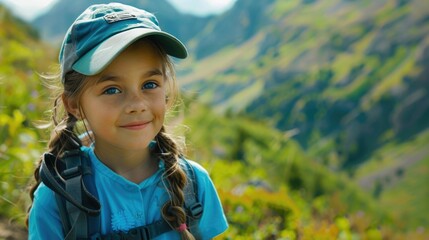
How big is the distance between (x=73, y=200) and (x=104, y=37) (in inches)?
20.9

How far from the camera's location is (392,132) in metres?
129

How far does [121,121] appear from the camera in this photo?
6.04 ft

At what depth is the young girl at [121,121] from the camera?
180cm

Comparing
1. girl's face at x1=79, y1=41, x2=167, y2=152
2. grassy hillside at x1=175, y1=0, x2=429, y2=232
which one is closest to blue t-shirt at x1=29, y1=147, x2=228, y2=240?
girl's face at x1=79, y1=41, x2=167, y2=152

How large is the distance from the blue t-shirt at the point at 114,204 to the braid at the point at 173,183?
36 mm

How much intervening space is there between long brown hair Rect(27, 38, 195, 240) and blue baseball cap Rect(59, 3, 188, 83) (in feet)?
0.16

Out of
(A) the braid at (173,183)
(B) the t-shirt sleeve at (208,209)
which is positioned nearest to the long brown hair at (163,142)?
(A) the braid at (173,183)

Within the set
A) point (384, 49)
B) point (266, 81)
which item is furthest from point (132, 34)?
point (266, 81)

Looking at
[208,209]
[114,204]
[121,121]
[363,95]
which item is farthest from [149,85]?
[363,95]

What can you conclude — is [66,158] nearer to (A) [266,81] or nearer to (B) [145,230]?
(B) [145,230]

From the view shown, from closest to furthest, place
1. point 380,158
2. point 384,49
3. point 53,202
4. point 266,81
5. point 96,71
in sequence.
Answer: point 96,71 < point 53,202 < point 380,158 < point 384,49 < point 266,81

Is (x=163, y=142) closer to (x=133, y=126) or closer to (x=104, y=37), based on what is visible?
(x=133, y=126)

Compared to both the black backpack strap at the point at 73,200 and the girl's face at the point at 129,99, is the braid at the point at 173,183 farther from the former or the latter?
the black backpack strap at the point at 73,200

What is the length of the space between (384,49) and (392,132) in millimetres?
31282
